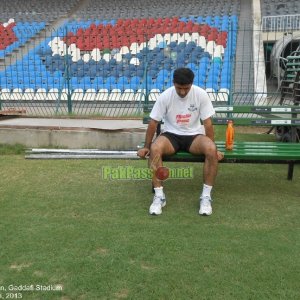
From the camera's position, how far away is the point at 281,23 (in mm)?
13836

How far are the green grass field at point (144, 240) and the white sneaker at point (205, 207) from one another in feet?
0.21

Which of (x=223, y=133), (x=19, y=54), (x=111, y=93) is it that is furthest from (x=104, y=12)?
(x=223, y=133)

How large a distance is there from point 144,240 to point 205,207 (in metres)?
0.78

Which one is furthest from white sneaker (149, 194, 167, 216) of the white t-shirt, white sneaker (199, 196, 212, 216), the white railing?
the white railing

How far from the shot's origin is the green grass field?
2.55 meters

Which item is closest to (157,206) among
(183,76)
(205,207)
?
(205,207)

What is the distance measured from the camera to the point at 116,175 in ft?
16.7

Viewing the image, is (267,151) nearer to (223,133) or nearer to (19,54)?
(223,133)

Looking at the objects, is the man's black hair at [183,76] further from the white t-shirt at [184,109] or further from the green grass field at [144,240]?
the green grass field at [144,240]

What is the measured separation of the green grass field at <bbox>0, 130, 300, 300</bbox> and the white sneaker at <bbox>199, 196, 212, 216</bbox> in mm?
64

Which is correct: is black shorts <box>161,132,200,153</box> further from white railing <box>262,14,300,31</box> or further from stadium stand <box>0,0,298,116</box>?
white railing <box>262,14,300,31</box>

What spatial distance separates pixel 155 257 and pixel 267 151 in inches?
71.4

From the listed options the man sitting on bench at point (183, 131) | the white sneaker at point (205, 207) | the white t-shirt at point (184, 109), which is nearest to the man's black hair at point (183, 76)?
the man sitting on bench at point (183, 131)

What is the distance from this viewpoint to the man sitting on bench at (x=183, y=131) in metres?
3.83
